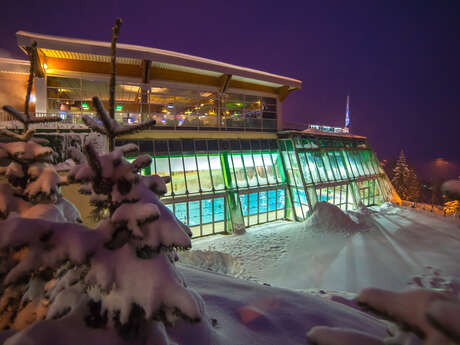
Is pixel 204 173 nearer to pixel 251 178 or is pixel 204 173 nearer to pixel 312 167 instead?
pixel 251 178

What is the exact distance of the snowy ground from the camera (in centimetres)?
987

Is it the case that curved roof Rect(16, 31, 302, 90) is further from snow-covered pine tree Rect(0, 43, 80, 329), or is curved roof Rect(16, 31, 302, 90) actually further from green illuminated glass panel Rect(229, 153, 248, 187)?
snow-covered pine tree Rect(0, 43, 80, 329)

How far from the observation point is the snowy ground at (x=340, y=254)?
32.4 ft

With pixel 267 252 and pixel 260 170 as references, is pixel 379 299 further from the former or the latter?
pixel 260 170

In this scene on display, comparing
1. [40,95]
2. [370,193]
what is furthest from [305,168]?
[40,95]

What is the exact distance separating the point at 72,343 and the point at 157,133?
1371 cm

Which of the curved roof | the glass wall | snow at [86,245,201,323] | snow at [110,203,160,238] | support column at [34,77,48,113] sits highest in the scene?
the curved roof

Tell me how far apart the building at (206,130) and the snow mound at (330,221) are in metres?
2.16

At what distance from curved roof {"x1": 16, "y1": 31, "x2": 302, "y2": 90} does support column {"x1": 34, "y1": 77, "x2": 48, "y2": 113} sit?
5.39 feet

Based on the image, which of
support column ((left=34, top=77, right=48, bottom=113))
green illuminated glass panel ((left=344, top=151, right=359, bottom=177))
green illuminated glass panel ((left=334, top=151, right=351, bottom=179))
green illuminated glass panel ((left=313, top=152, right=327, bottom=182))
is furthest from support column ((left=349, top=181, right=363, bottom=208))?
support column ((left=34, top=77, right=48, bottom=113))

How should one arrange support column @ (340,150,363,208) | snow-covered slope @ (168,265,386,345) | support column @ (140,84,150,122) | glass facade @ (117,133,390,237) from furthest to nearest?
support column @ (340,150,363,208)
support column @ (140,84,150,122)
glass facade @ (117,133,390,237)
snow-covered slope @ (168,265,386,345)

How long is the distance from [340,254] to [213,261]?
20.8 ft

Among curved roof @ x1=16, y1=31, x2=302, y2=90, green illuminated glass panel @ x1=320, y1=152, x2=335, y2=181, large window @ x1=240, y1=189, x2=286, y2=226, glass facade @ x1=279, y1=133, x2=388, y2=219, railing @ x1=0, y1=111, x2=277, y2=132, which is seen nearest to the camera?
curved roof @ x1=16, y1=31, x2=302, y2=90

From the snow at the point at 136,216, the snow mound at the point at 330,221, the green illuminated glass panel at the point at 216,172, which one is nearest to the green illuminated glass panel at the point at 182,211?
the green illuminated glass panel at the point at 216,172
